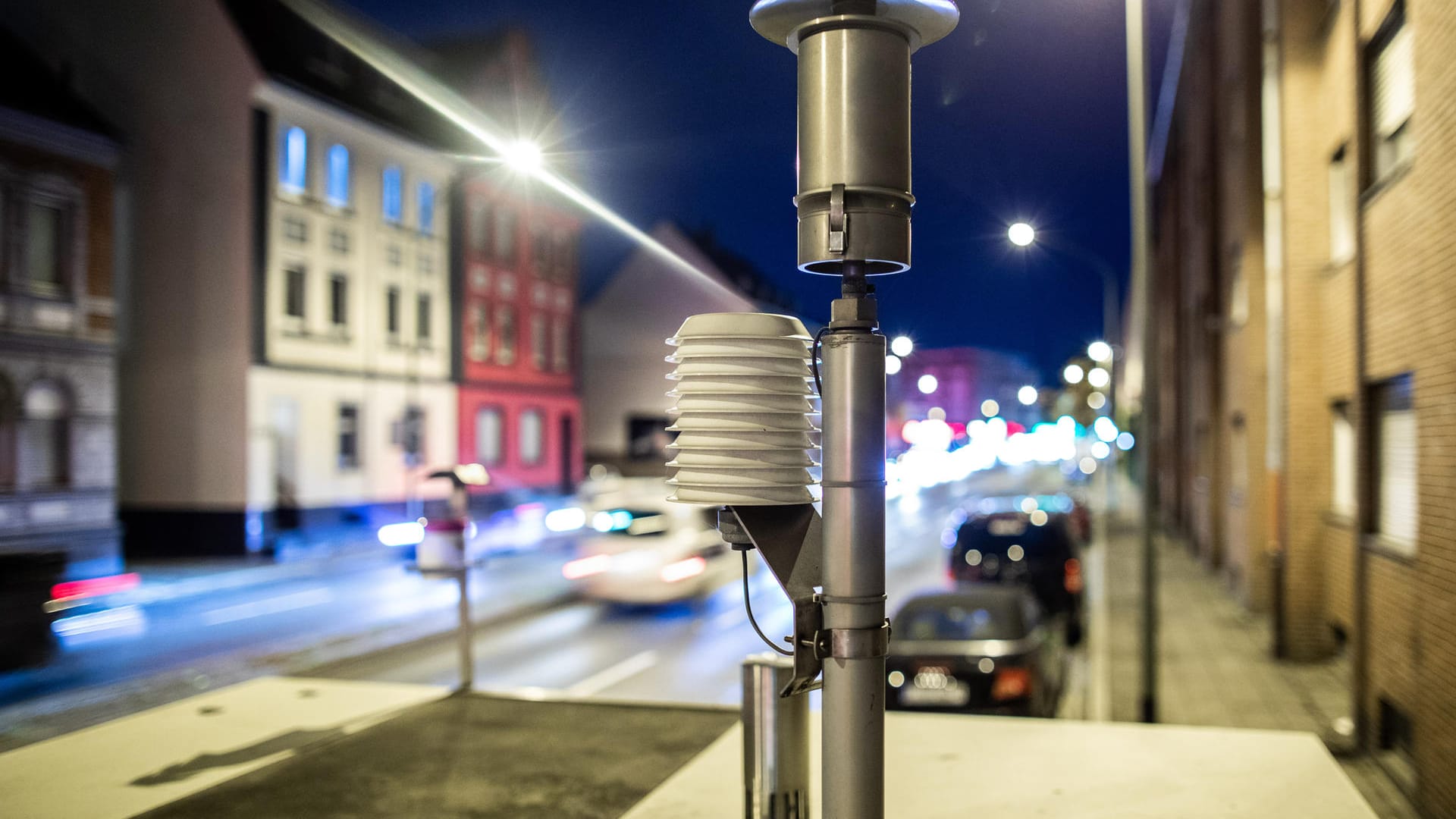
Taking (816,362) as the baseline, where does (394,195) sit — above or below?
above

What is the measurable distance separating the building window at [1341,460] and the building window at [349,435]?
26.2m

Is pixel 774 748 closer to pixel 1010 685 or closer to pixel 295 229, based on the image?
pixel 1010 685

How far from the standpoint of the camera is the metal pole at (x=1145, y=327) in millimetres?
10398

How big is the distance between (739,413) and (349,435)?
3249 cm

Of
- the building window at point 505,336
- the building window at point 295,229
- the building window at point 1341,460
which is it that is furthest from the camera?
the building window at point 505,336

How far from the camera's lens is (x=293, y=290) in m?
31.3

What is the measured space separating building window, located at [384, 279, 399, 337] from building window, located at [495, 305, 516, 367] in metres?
5.56

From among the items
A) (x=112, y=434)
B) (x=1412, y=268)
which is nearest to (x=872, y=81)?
(x=1412, y=268)

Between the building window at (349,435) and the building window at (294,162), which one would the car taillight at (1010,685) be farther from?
the building window at (349,435)

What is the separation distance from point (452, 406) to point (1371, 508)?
31.7m

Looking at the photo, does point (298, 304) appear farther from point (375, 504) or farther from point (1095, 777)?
point (1095, 777)

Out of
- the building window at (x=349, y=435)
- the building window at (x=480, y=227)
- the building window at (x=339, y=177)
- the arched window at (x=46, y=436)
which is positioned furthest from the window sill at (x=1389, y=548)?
the building window at (x=480, y=227)

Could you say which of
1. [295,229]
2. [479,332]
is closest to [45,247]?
[295,229]

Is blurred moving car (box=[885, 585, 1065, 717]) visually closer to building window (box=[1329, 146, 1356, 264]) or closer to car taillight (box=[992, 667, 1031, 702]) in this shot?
car taillight (box=[992, 667, 1031, 702])
